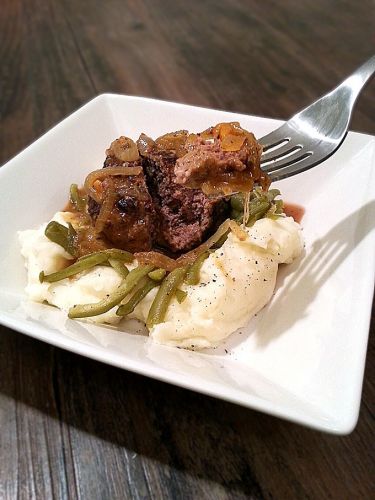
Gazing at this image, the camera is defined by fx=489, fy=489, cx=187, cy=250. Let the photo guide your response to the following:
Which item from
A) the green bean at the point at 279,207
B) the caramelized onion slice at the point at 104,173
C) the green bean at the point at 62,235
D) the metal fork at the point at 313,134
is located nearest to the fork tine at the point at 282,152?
the metal fork at the point at 313,134

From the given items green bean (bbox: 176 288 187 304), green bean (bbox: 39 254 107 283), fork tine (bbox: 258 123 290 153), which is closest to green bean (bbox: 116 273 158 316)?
green bean (bbox: 176 288 187 304)

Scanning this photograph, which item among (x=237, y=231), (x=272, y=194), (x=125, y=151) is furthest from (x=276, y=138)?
(x=125, y=151)

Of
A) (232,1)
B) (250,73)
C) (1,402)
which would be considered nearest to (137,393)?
(1,402)

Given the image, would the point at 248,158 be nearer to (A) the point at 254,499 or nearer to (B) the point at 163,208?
(B) the point at 163,208

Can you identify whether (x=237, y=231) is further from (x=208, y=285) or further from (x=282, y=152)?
(x=282, y=152)

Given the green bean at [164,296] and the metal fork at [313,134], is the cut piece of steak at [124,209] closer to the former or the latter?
the green bean at [164,296]

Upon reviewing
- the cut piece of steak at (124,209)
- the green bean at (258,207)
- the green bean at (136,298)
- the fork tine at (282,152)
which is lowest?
the green bean at (136,298)

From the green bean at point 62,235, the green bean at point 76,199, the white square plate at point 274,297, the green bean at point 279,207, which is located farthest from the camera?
the green bean at point 76,199
